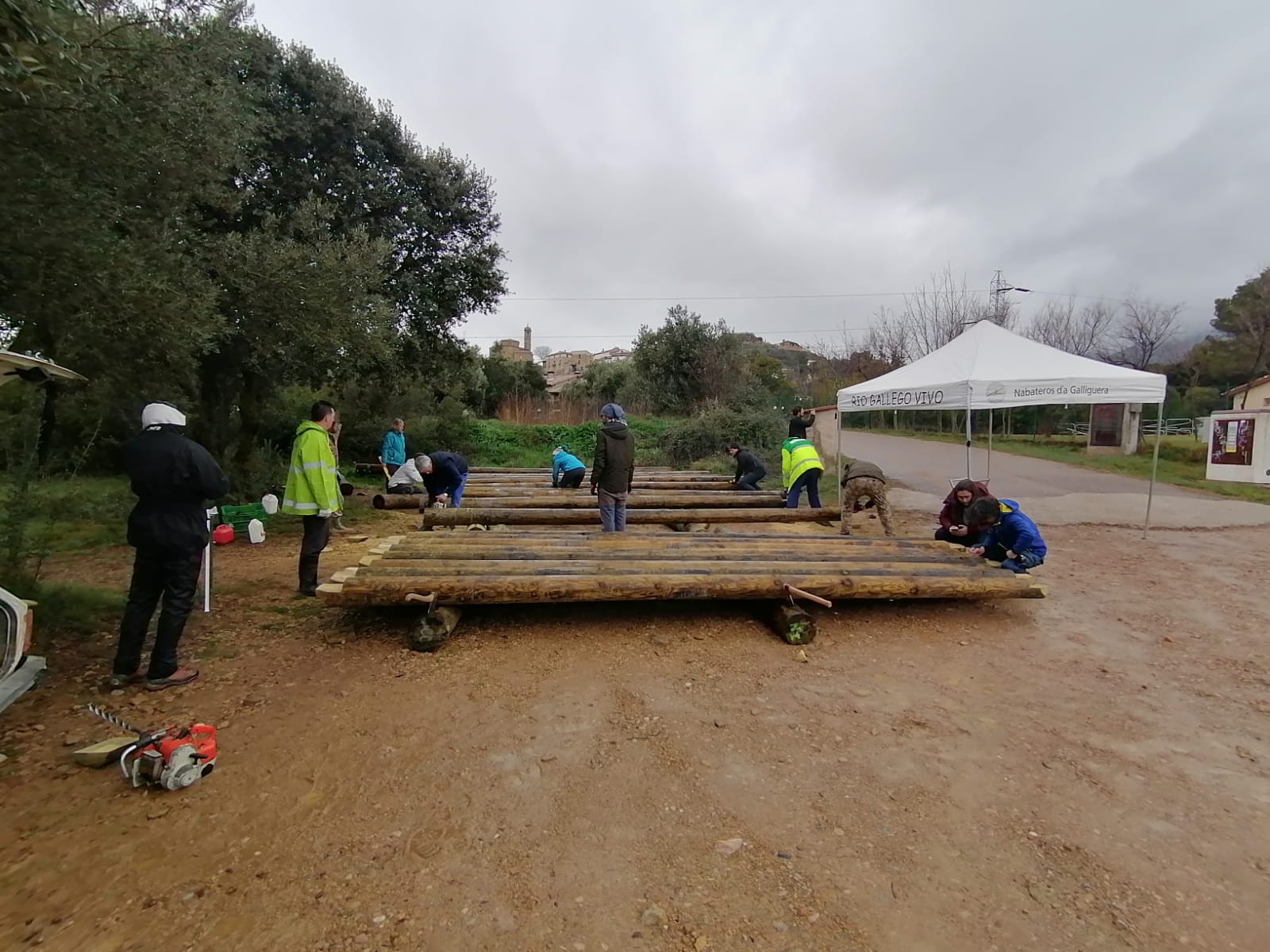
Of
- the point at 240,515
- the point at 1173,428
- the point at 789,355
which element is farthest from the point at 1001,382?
the point at 789,355

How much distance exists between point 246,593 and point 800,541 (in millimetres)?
5170

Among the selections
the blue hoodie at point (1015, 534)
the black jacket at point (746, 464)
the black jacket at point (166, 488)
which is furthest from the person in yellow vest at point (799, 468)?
the black jacket at point (166, 488)

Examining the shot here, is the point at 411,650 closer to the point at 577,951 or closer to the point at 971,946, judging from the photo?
the point at 577,951

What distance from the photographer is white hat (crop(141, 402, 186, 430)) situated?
4.05 meters

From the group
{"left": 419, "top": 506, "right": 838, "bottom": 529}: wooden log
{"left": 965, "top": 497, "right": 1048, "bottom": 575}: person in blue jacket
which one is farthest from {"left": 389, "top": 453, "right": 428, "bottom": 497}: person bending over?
{"left": 965, "top": 497, "right": 1048, "bottom": 575}: person in blue jacket

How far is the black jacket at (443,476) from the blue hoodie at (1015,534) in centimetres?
647

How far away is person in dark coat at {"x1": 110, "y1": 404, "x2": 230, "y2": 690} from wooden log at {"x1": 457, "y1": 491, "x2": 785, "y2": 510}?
4.74 m

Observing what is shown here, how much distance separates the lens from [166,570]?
395 centimetres

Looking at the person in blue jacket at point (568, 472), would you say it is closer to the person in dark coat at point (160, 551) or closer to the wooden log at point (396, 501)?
the wooden log at point (396, 501)

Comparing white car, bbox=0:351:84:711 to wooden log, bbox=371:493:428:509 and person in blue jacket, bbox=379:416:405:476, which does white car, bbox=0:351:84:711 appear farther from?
person in blue jacket, bbox=379:416:405:476

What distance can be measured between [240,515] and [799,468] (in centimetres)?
767

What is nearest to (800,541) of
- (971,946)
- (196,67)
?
(971,946)

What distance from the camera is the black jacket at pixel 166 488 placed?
12.8ft

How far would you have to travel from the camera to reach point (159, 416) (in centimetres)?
408
